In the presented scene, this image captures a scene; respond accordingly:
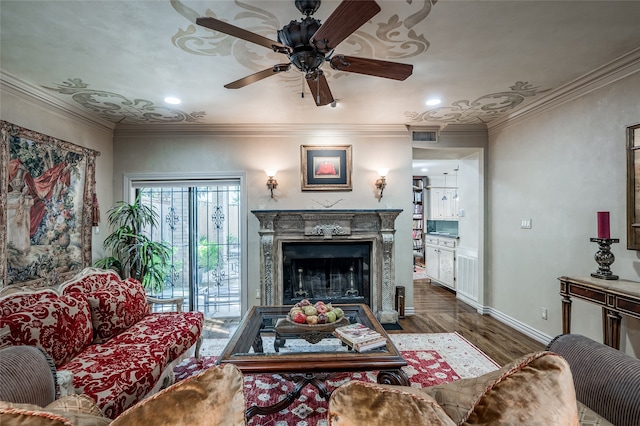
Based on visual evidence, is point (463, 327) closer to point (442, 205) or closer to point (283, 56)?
point (283, 56)

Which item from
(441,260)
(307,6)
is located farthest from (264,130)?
(441,260)

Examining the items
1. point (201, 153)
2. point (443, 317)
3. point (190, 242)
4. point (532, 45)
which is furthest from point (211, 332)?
point (532, 45)

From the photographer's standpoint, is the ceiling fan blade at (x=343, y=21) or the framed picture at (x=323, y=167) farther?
the framed picture at (x=323, y=167)

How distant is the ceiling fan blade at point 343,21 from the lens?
4.04ft

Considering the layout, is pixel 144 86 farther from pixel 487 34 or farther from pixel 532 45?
pixel 532 45

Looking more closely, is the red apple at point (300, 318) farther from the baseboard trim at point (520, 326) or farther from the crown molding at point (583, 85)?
the crown molding at point (583, 85)

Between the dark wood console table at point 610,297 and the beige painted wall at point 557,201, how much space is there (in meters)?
0.32

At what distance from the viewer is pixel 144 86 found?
9.25ft

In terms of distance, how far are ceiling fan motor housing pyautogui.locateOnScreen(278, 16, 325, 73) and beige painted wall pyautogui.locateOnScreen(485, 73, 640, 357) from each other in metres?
2.62

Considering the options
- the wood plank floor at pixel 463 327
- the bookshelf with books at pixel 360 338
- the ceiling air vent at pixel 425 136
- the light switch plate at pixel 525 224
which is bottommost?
the wood plank floor at pixel 463 327

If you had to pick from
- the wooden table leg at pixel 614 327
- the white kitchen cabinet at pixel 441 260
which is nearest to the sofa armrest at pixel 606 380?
the wooden table leg at pixel 614 327

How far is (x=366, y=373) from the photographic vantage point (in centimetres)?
254

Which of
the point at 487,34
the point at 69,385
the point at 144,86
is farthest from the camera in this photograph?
the point at 144,86

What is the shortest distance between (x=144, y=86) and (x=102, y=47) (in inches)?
25.2
